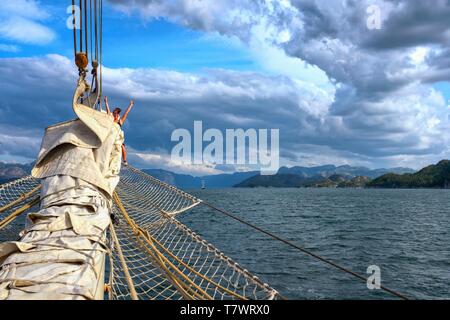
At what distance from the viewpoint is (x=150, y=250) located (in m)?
5.98

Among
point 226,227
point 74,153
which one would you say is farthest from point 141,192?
point 226,227

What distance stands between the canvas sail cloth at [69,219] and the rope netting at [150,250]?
425mm

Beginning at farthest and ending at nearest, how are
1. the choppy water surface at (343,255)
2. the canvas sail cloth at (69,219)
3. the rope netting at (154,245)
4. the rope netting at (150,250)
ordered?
the choppy water surface at (343,255) < the rope netting at (154,245) < the rope netting at (150,250) < the canvas sail cloth at (69,219)

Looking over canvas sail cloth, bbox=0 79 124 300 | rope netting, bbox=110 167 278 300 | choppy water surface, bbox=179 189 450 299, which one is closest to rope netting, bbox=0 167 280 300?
rope netting, bbox=110 167 278 300

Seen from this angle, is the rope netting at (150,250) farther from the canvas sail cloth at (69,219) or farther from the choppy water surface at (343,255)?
the choppy water surface at (343,255)

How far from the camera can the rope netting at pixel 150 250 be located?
5.63 m

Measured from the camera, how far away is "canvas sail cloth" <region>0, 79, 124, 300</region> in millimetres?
3898

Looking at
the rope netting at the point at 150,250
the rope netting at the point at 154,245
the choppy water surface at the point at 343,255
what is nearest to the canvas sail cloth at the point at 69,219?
the rope netting at the point at 150,250

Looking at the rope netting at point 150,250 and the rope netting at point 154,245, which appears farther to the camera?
the rope netting at point 154,245

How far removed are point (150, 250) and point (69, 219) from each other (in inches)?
55.8

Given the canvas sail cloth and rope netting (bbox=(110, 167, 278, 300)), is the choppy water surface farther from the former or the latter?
the canvas sail cloth

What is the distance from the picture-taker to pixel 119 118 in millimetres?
10391

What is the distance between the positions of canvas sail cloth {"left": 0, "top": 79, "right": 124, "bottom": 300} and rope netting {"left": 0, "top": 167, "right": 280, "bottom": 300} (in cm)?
42

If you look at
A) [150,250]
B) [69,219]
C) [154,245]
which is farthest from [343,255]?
[69,219]
